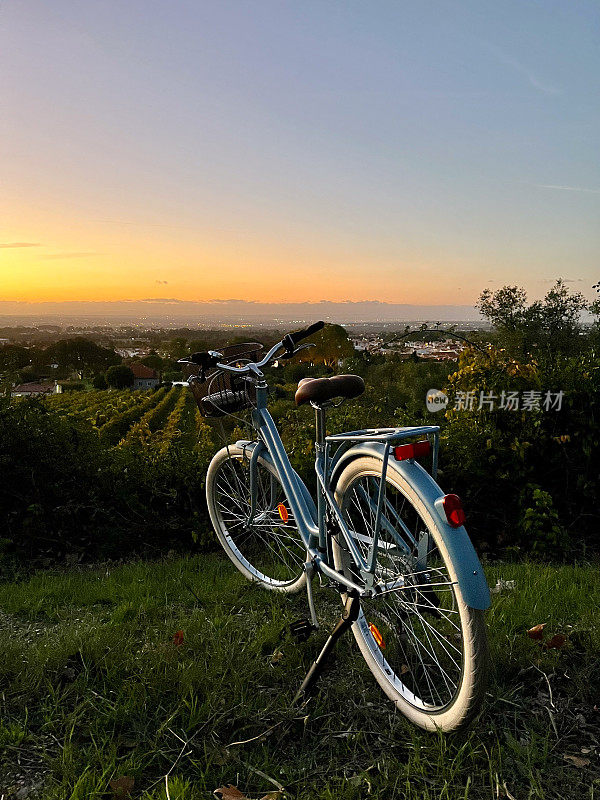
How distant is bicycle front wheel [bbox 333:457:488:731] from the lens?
2.05 m

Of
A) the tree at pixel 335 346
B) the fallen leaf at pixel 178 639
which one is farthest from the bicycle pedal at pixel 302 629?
the tree at pixel 335 346

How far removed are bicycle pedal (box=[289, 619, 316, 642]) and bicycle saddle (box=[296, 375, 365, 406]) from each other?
0.98 m

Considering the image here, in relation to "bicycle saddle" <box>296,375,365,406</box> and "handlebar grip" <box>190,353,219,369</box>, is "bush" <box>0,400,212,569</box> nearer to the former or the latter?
"handlebar grip" <box>190,353,219,369</box>

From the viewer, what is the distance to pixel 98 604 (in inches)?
141

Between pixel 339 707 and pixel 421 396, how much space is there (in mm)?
3692

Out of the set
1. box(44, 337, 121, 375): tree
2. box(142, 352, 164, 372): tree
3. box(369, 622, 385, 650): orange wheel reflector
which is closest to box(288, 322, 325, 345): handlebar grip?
box(369, 622, 385, 650): orange wheel reflector

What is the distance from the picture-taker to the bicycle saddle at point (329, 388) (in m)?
2.58

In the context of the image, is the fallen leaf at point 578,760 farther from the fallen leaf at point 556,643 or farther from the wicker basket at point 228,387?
the wicker basket at point 228,387

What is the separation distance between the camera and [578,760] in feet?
6.95

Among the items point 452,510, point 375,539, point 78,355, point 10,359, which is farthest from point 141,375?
point 452,510

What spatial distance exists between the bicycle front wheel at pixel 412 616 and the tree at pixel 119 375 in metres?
19.1

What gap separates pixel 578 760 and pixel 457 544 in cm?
87

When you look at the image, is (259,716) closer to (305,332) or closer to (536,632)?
(536,632)

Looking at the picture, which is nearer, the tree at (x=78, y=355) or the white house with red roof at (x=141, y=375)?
the tree at (x=78, y=355)
